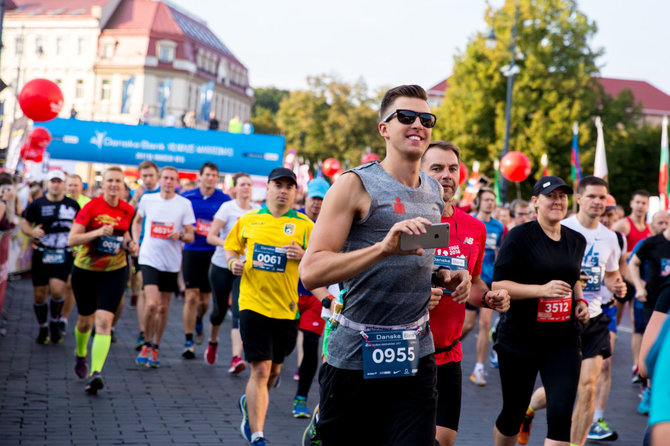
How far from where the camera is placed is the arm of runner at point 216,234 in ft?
30.0

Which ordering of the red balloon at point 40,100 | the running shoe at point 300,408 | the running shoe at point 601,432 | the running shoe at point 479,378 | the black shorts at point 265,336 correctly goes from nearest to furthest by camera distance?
the black shorts at point 265,336, the running shoe at point 601,432, the running shoe at point 300,408, the running shoe at point 479,378, the red balloon at point 40,100

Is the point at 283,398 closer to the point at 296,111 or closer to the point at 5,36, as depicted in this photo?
the point at 296,111

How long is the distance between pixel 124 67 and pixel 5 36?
11.3 meters

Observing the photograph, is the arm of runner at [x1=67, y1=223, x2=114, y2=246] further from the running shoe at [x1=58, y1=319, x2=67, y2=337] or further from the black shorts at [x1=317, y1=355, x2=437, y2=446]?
the black shorts at [x1=317, y1=355, x2=437, y2=446]

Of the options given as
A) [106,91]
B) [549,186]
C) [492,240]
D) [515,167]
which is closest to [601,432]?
[549,186]

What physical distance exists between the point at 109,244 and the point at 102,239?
0.09m

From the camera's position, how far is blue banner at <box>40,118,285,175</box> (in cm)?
2608

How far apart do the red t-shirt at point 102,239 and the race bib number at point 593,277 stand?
444cm

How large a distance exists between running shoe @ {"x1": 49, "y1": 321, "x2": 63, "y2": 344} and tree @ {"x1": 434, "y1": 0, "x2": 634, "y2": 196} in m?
34.3

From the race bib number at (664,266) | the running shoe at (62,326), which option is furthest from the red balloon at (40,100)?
the race bib number at (664,266)

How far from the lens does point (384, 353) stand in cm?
359

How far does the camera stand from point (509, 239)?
18.8ft

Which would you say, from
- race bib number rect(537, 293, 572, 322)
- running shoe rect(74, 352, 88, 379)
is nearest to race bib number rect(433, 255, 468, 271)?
race bib number rect(537, 293, 572, 322)

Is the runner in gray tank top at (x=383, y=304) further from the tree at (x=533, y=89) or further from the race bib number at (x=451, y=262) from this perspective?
the tree at (x=533, y=89)
